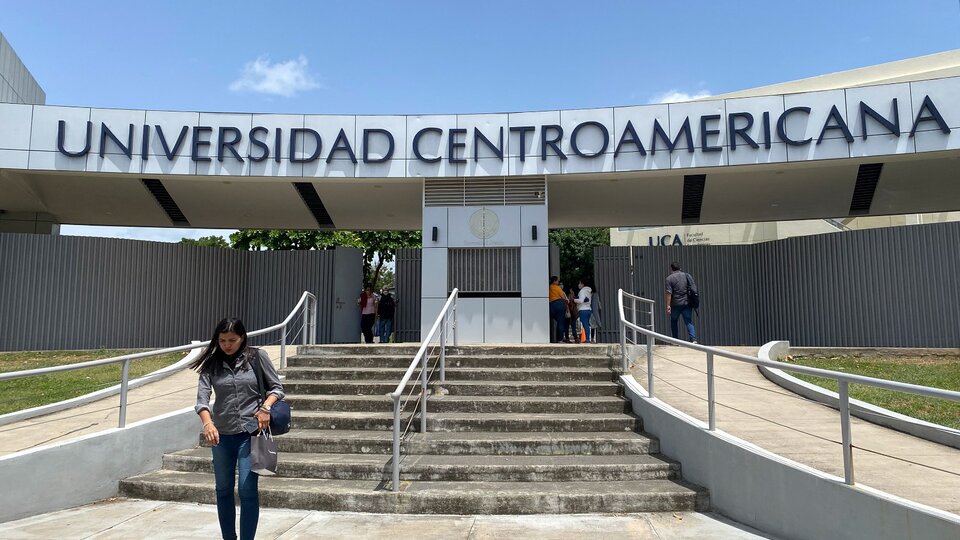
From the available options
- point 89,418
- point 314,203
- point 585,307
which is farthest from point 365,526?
point 314,203

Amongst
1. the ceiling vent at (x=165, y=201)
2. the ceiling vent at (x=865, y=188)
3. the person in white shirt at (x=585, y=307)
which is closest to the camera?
the ceiling vent at (x=865, y=188)

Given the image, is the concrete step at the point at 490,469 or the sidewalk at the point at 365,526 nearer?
the sidewalk at the point at 365,526

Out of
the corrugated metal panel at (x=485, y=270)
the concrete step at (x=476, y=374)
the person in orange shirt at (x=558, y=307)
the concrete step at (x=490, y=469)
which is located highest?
the corrugated metal panel at (x=485, y=270)

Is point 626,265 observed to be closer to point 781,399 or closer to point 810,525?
point 781,399

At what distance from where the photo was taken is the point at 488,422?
6.84 metres

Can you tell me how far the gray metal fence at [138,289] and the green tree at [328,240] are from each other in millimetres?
11516

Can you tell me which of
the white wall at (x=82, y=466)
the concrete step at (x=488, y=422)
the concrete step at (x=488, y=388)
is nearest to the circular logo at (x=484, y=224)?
the concrete step at (x=488, y=388)

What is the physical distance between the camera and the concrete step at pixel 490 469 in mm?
5758

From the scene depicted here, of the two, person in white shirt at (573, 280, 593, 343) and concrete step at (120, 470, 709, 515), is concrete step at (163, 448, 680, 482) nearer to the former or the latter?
concrete step at (120, 470, 709, 515)

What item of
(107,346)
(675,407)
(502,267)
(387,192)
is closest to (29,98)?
(107,346)

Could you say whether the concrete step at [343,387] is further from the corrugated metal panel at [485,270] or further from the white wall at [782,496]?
the corrugated metal panel at [485,270]

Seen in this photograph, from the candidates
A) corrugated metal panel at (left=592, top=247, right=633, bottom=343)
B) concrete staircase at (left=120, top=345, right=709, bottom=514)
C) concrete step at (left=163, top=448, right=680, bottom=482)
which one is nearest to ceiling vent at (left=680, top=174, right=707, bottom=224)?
corrugated metal panel at (left=592, top=247, right=633, bottom=343)

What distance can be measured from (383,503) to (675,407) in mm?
3255

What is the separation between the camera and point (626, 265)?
15.1 meters
